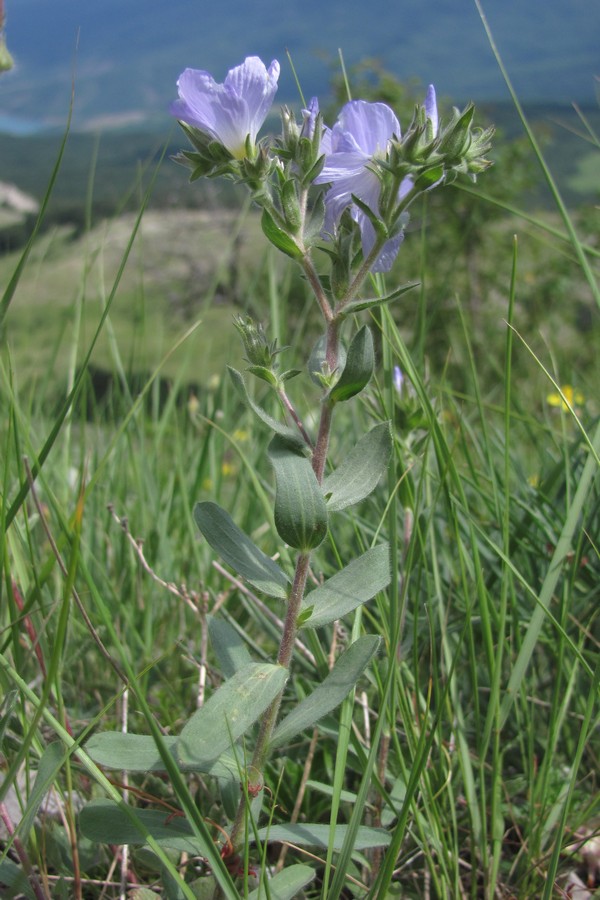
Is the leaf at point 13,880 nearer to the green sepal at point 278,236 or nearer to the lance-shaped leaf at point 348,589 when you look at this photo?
the lance-shaped leaf at point 348,589

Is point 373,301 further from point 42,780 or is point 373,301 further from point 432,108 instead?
point 42,780

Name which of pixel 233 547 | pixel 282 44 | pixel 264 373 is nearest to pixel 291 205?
pixel 264 373

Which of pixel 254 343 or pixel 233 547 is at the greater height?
pixel 254 343

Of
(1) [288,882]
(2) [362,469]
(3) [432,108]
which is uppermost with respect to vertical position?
(3) [432,108]

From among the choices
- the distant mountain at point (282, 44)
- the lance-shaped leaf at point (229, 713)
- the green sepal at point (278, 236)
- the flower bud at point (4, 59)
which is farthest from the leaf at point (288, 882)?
the distant mountain at point (282, 44)

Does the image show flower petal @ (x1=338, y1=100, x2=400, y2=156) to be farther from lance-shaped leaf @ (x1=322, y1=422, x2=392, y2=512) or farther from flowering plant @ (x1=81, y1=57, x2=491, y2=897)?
lance-shaped leaf @ (x1=322, y1=422, x2=392, y2=512)

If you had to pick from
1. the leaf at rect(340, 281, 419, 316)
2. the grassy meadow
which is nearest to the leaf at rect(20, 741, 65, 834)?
the grassy meadow

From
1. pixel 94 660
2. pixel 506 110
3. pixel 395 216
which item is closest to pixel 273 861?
pixel 94 660

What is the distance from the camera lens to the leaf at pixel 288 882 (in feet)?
1.72

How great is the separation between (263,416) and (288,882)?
13.1 inches

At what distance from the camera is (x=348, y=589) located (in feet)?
1.88

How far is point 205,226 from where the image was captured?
27.5 ft

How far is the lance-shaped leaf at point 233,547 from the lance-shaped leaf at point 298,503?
0.17ft

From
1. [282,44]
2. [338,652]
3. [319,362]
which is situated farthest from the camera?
[282,44]
